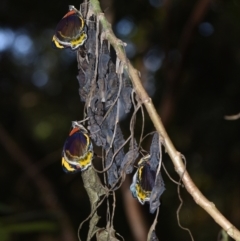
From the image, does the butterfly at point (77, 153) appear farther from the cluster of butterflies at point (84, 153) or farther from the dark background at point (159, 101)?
the dark background at point (159, 101)

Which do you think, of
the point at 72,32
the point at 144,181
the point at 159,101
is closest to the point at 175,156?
the point at 144,181

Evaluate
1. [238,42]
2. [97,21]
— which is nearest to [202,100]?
[238,42]

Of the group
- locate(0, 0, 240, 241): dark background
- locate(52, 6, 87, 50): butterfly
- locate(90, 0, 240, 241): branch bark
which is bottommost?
locate(90, 0, 240, 241): branch bark

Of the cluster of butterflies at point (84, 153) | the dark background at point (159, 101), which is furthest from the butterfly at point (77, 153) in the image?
the dark background at point (159, 101)

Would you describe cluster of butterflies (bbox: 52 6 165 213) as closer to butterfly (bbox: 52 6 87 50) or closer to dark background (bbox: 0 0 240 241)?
butterfly (bbox: 52 6 87 50)

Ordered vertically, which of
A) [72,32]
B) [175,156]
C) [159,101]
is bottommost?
[175,156]

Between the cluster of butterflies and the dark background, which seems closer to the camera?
the cluster of butterflies

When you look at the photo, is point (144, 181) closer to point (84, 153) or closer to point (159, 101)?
point (84, 153)

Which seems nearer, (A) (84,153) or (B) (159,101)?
(A) (84,153)

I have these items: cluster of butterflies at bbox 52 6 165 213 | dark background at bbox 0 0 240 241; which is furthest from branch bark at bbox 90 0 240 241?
dark background at bbox 0 0 240 241
